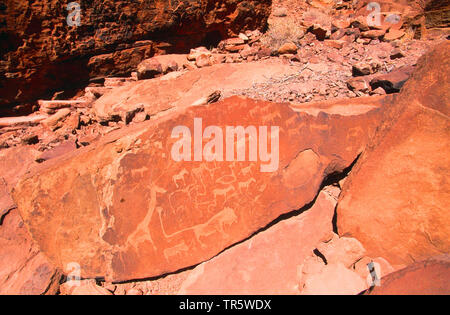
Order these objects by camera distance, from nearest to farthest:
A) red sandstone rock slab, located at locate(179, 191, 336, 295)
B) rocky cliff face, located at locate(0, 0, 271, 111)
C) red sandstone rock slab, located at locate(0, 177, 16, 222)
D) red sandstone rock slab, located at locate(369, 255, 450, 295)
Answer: red sandstone rock slab, located at locate(369, 255, 450, 295)
red sandstone rock slab, located at locate(179, 191, 336, 295)
red sandstone rock slab, located at locate(0, 177, 16, 222)
rocky cliff face, located at locate(0, 0, 271, 111)

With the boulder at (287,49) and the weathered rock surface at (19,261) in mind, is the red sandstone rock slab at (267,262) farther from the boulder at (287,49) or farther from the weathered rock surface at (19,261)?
the boulder at (287,49)

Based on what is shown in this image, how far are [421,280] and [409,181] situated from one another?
614 mm

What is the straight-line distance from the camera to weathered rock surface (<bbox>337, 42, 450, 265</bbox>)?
5.33ft

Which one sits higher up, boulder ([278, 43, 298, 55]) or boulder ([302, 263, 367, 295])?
boulder ([278, 43, 298, 55])

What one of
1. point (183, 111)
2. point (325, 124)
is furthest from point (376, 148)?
point (183, 111)

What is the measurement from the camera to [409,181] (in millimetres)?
1695

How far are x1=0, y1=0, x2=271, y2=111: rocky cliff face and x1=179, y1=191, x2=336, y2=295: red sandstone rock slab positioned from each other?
8.71 ft

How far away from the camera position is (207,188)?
1.78 m

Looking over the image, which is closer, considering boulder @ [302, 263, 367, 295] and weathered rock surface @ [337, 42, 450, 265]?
boulder @ [302, 263, 367, 295]

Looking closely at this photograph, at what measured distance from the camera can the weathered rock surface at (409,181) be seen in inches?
63.9

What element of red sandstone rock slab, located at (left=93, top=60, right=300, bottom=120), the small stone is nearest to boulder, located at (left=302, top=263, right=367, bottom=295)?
red sandstone rock slab, located at (left=93, top=60, right=300, bottom=120)

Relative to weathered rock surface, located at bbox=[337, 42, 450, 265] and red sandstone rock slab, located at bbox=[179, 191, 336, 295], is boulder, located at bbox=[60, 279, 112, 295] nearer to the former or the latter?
red sandstone rock slab, located at bbox=[179, 191, 336, 295]

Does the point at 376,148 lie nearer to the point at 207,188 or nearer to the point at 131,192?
the point at 207,188
